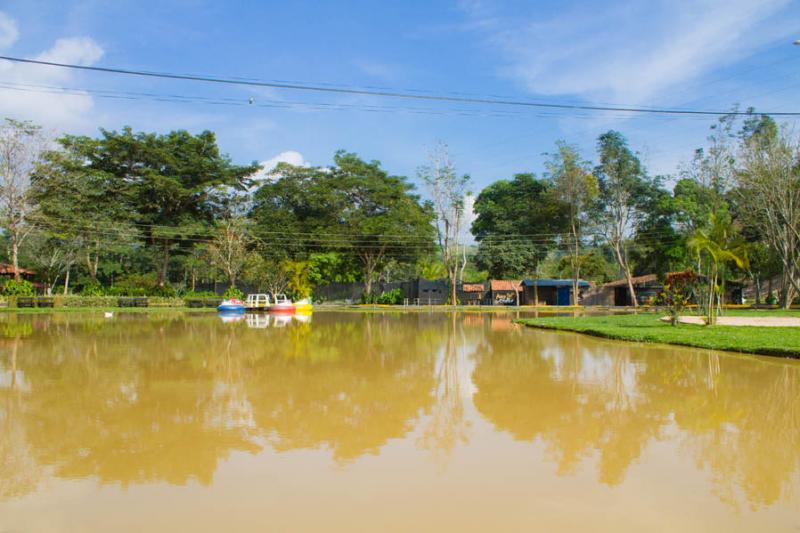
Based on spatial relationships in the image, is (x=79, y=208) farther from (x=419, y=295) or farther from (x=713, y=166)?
(x=713, y=166)

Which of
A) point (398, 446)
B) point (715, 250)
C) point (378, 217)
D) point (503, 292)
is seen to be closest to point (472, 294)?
point (503, 292)

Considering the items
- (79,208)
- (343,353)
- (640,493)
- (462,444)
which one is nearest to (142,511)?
(462,444)

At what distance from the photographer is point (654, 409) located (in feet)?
21.6

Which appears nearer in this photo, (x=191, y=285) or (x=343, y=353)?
(x=343, y=353)

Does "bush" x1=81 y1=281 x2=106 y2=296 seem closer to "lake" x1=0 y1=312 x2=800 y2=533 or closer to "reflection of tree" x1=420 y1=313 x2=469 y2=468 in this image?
"lake" x1=0 y1=312 x2=800 y2=533

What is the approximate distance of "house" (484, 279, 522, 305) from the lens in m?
45.1

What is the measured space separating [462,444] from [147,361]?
7.55 metres

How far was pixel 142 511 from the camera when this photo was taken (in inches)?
144

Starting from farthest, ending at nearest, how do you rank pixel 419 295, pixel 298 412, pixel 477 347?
1. pixel 419 295
2. pixel 477 347
3. pixel 298 412

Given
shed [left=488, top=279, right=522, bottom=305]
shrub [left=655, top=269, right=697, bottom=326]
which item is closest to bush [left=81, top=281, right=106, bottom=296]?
shed [left=488, top=279, right=522, bottom=305]

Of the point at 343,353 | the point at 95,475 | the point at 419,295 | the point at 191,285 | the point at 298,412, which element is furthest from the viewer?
the point at 191,285

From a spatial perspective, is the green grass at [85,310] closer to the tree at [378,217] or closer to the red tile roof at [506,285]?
the tree at [378,217]

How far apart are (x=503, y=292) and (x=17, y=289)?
33295mm

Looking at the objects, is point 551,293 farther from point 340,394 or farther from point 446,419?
point 446,419
